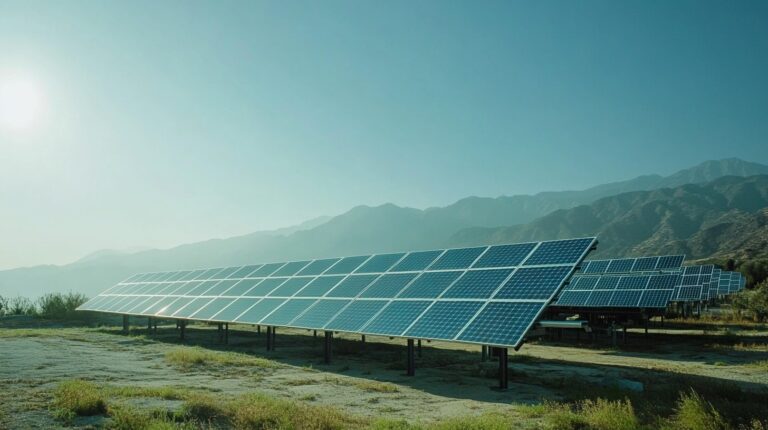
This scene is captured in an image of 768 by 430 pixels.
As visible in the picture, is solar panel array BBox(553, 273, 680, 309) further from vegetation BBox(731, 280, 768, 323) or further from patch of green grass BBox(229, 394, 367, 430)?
patch of green grass BBox(229, 394, 367, 430)

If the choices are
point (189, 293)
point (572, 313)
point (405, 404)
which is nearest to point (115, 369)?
point (405, 404)

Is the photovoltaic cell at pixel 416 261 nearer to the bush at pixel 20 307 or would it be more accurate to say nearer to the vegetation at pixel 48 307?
the vegetation at pixel 48 307

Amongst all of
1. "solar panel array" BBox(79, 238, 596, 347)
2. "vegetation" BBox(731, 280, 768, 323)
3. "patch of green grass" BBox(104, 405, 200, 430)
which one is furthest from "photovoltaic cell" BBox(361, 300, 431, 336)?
"vegetation" BBox(731, 280, 768, 323)

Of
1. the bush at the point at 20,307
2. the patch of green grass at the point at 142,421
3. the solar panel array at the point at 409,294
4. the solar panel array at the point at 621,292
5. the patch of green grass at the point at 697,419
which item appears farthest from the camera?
the bush at the point at 20,307

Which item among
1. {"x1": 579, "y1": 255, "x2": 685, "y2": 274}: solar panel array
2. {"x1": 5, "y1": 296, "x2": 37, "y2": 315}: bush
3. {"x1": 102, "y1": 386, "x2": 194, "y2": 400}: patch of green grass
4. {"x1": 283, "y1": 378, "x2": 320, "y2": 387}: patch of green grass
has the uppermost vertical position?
{"x1": 579, "y1": 255, "x2": 685, "y2": 274}: solar panel array

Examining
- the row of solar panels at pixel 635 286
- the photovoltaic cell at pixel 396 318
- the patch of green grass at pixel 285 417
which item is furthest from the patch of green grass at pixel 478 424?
the row of solar panels at pixel 635 286

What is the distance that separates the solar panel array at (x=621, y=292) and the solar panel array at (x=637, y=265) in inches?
86.4

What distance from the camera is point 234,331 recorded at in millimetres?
36438

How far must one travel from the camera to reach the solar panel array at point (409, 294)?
16.0 m

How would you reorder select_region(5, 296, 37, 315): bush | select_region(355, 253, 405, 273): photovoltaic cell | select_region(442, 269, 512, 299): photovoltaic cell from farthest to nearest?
select_region(5, 296, 37, 315): bush
select_region(355, 253, 405, 273): photovoltaic cell
select_region(442, 269, 512, 299): photovoltaic cell

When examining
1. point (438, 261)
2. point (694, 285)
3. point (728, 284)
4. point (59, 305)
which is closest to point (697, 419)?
point (438, 261)

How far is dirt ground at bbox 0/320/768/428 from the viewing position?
13633 millimetres

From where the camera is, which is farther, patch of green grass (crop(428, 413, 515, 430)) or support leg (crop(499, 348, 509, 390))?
support leg (crop(499, 348, 509, 390))

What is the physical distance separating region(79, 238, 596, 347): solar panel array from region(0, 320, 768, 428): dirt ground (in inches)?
72.1
